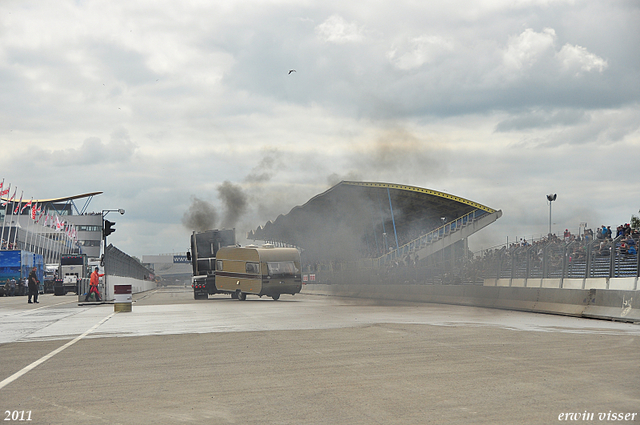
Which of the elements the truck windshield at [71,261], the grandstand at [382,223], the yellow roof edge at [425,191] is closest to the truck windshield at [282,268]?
the grandstand at [382,223]

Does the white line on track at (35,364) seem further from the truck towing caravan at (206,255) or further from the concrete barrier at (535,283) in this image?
the truck towing caravan at (206,255)

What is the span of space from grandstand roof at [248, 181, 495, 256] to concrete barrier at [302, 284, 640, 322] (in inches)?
1264

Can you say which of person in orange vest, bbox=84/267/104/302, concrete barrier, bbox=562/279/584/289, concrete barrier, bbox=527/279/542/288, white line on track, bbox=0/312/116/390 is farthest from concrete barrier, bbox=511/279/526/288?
person in orange vest, bbox=84/267/104/302

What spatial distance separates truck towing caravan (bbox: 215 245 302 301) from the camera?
35312mm

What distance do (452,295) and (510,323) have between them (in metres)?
13.3

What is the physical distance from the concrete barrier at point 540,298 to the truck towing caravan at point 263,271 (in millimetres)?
5712

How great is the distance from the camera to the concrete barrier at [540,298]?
1761 cm

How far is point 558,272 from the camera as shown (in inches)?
955

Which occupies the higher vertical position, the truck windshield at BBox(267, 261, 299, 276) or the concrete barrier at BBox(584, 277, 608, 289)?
the truck windshield at BBox(267, 261, 299, 276)

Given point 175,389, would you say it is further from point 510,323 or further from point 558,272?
point 558,272

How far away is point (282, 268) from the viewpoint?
35938mm

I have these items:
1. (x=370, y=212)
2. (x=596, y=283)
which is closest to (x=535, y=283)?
(x=596, y=283)

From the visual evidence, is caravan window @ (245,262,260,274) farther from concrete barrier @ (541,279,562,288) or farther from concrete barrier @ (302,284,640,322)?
concrete barrier @ (541,279,562,288)

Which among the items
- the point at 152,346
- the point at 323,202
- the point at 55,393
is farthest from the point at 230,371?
the point at 323,202
